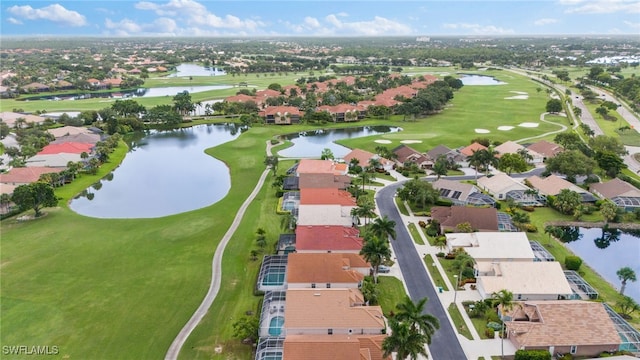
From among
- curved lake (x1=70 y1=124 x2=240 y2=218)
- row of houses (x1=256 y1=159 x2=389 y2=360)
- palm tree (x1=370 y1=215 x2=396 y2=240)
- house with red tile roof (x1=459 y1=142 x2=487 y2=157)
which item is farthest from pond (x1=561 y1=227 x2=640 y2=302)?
curved lake (x1=70 y1=124 x2=240 y2=218)

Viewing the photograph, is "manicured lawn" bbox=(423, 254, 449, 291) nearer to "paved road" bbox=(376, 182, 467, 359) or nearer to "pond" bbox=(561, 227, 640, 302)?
"paved road" bbox=(376, 182, 467, 359)

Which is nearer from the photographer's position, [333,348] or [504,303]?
[333,348]

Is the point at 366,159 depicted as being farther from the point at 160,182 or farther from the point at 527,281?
the point at 527,281

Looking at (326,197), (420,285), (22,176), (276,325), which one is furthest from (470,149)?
(22,176)

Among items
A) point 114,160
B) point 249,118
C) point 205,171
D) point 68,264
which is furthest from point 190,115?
point 68,264

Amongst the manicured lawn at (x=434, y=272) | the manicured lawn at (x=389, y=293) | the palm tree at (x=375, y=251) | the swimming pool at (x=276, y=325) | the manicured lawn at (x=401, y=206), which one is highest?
the palm tree at (x=375, y=251)

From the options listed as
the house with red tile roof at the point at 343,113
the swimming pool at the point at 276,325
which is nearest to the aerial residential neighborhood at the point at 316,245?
the swimming pool at the point at 276,325

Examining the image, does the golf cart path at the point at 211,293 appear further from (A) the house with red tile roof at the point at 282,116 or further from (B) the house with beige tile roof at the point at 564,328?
(A) the house with red tile roof at the point at 282,116

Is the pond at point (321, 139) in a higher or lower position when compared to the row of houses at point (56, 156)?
lower
